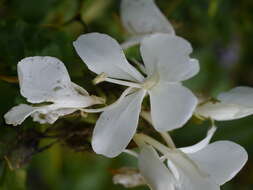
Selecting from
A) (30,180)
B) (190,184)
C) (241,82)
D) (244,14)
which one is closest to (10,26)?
(190,184)

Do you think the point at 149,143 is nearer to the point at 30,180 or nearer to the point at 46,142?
the point at 46,142

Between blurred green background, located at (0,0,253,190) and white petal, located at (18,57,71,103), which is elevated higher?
white petal, located at (18,57,71,103)

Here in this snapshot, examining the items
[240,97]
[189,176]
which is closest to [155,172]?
[189,176]

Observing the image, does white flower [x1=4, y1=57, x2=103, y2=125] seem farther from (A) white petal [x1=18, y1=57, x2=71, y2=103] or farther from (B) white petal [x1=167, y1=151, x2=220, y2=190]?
(B) white petal [x1=167, y1=151, x2=220, y2=190]

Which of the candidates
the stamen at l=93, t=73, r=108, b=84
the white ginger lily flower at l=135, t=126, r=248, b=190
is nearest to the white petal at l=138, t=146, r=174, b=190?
the white ginger lily flower at l=135, t=126, r=248, b=190

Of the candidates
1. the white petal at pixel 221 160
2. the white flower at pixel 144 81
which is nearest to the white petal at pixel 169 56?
the white flower at pixel 144 81

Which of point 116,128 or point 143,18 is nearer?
point 116,128

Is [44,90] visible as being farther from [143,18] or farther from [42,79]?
[143,18]
